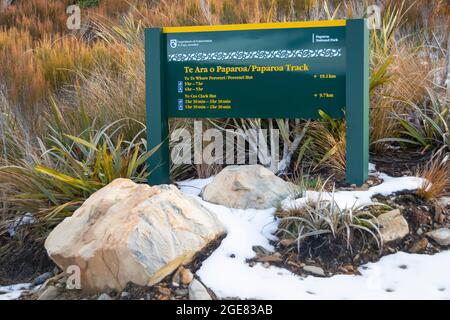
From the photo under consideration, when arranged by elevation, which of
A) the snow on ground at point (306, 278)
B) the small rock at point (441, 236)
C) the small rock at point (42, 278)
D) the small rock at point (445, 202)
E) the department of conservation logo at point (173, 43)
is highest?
the department of conservation logo at point (173, 43)

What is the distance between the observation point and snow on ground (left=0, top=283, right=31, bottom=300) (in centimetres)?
461

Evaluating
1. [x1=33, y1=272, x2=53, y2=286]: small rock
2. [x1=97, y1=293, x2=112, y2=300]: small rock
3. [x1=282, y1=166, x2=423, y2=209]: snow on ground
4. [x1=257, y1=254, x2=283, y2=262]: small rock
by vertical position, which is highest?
[x1=282, y1=166, x2=423, y2=209]: snow on ground

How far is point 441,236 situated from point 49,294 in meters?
2.76

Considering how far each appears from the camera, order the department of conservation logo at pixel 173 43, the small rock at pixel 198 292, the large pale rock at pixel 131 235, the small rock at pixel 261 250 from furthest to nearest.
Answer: the department of conservation logo at pixel 173 43 → the small rock at pixel 261 250 → the large pale rock at pixel 131 235 → the small rock at pixel 198 292

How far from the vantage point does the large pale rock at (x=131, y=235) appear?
4.38 m

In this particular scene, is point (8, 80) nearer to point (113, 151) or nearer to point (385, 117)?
point (113, 151)

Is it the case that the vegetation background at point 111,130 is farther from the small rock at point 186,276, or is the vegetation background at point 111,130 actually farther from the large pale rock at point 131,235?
the small rock at point 186,276

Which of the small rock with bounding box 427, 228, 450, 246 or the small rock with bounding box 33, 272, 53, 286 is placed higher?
the small rock with bounding box 427, 228, 450, 246

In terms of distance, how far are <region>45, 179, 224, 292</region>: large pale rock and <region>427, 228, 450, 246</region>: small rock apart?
1.53 m

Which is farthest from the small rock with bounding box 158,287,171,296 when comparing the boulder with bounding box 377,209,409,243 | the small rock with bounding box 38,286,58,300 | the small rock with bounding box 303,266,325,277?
the boulder with bounding box 377,209,409,243

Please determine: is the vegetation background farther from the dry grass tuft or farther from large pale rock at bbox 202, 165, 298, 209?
large pale rock at bbox 202, 165, 298, 209

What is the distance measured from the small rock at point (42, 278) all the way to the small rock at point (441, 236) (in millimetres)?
2767

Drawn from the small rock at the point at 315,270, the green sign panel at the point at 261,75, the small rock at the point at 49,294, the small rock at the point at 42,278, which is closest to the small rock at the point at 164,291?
the small rock at the point at 49,294

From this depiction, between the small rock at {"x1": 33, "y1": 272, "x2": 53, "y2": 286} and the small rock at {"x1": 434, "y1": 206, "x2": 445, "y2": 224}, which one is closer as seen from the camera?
the small rock at {"x1": 33, "y1": 272, "x2": 53, "y2": 286}
